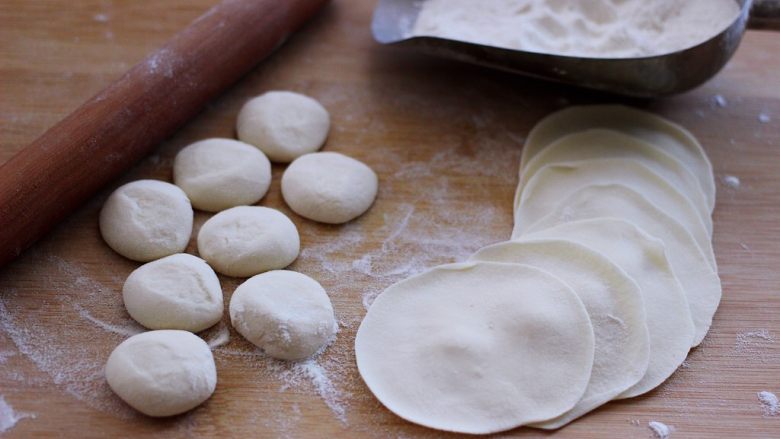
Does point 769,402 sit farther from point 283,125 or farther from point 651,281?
point 283,125

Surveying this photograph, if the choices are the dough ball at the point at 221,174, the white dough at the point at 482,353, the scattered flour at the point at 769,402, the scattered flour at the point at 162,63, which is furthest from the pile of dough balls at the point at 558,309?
the scattered flour at the point at 162,63

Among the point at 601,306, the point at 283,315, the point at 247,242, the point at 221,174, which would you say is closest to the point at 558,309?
the point at 601,306

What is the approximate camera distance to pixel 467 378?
4.68ft

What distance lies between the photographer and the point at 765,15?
1949mm

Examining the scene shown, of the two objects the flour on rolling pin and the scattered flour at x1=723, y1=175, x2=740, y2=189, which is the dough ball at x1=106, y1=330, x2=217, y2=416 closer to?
the flour on rolling pin

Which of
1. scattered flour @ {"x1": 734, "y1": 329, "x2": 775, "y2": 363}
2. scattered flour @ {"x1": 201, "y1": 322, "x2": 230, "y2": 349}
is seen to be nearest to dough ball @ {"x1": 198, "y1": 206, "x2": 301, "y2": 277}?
scattered flour @ {"x1": 201, "y1": 322, "x2": 230, "y2": 349}

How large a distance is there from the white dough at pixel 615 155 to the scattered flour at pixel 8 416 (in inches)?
45.0

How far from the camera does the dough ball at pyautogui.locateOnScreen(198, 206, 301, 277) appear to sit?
5.32 feet

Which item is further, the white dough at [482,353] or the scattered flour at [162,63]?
the scattered flour at [162,63]

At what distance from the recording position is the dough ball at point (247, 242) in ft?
5.32

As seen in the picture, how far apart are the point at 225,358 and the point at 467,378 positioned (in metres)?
0.48

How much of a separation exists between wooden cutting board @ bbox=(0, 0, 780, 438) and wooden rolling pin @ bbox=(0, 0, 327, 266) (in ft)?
0.30

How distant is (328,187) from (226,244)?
28cm

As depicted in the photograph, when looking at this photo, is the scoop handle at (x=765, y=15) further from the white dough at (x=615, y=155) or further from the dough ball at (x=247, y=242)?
the dough ball at (x=247, y=242)
